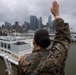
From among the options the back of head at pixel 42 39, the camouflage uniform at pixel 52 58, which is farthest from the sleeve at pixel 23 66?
the back of head at pixel 42 39

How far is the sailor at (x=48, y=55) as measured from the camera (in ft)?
3.47

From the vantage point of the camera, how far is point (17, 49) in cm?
1406

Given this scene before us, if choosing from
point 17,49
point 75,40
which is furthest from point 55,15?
point 75,40

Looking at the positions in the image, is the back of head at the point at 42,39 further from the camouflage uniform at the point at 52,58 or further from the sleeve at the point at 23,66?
the sleeve at the point at 23,66

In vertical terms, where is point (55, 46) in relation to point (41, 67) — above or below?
above

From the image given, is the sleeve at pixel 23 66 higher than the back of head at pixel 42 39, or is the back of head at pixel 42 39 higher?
the back of head at pixel 42 39

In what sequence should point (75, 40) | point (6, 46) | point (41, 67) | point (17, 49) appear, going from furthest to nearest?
point (75, 40) → point (6, 46) → point (17, 49) → point (41, 67)

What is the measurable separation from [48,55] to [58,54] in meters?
0.07

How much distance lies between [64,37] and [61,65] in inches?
7.9

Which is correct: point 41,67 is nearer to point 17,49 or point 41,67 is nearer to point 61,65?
point 61,65

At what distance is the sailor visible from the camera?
1.06 meters

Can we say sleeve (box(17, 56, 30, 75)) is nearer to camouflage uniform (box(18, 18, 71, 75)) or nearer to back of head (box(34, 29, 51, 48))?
A: camouflage uniform (box(18, 18, 71, 75))

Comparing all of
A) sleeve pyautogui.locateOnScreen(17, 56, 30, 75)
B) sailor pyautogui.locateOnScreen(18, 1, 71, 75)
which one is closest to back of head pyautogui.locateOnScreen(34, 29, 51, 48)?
sailor pyautogui.locateOnScreen(18, 1, 71, 75)

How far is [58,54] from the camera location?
1.08m
